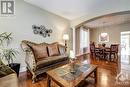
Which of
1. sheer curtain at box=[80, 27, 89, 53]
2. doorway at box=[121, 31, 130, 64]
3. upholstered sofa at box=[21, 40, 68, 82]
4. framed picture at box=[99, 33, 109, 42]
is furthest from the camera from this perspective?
framed picture at box=[99, 33, 109, 42]

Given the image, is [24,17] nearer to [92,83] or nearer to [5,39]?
[5,39]

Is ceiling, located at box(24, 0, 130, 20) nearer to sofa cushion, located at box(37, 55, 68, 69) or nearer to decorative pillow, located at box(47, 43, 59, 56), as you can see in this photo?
decorative pillow, located at box(47, 43, 59, 56)

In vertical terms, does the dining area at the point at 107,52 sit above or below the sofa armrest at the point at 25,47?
below

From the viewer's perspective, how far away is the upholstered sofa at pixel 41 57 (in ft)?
10.0

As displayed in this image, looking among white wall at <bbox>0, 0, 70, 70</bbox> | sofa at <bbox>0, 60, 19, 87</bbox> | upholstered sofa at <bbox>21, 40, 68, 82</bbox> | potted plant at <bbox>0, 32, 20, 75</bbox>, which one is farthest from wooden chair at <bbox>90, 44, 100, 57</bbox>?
sofa at <bbox>0, 60, 19, 87</bbox>

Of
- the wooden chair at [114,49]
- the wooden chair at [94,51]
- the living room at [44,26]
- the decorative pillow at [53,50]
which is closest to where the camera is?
the living room at [44,26]

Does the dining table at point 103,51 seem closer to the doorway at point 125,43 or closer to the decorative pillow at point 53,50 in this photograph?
the doorway at point 125,43

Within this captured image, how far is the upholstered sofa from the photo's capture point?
10.0 feet

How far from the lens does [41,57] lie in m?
3.69

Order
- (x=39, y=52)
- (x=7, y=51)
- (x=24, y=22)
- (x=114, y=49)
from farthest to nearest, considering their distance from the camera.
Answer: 1. (x=114, y=49)
2. (x=24, y=22)
3. (x=39, y=52)
4. (x=7, y=51)

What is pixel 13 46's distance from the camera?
3635mm

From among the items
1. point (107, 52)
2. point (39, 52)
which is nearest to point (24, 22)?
point (39, 52)

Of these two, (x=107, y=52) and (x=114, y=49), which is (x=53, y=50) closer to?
(x=107, y=52)

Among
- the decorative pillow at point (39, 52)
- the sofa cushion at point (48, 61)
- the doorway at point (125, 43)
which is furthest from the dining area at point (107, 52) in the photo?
the decorative pillow at point (39, 52)
